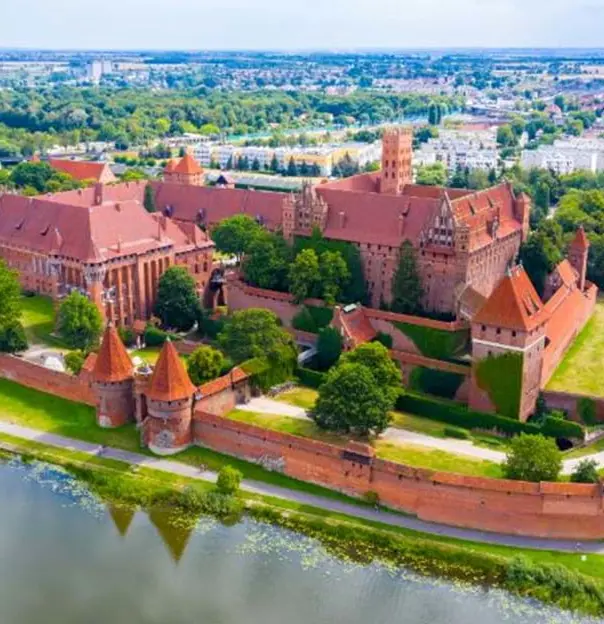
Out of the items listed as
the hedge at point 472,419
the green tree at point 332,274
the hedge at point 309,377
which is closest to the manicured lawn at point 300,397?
the hedge at point 309,377

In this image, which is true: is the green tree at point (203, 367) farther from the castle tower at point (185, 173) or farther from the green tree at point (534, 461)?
the castle tower at point (185, 173)

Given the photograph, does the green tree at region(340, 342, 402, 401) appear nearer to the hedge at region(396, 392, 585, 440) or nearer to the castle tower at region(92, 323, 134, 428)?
the hedge at region(396, 392, 585, 440)

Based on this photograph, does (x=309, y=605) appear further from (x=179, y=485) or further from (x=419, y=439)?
(x=419, y=439)

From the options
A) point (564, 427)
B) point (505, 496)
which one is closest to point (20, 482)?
point (505, 496)

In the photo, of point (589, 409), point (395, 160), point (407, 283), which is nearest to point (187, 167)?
point (395, 160)

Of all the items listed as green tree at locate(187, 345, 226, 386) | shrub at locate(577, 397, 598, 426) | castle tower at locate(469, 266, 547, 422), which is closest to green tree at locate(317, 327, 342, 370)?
green tree at locate(187, 345, 226, 386)

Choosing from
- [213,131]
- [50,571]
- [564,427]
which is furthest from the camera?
[213,131]

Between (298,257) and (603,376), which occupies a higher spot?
(298,257)
